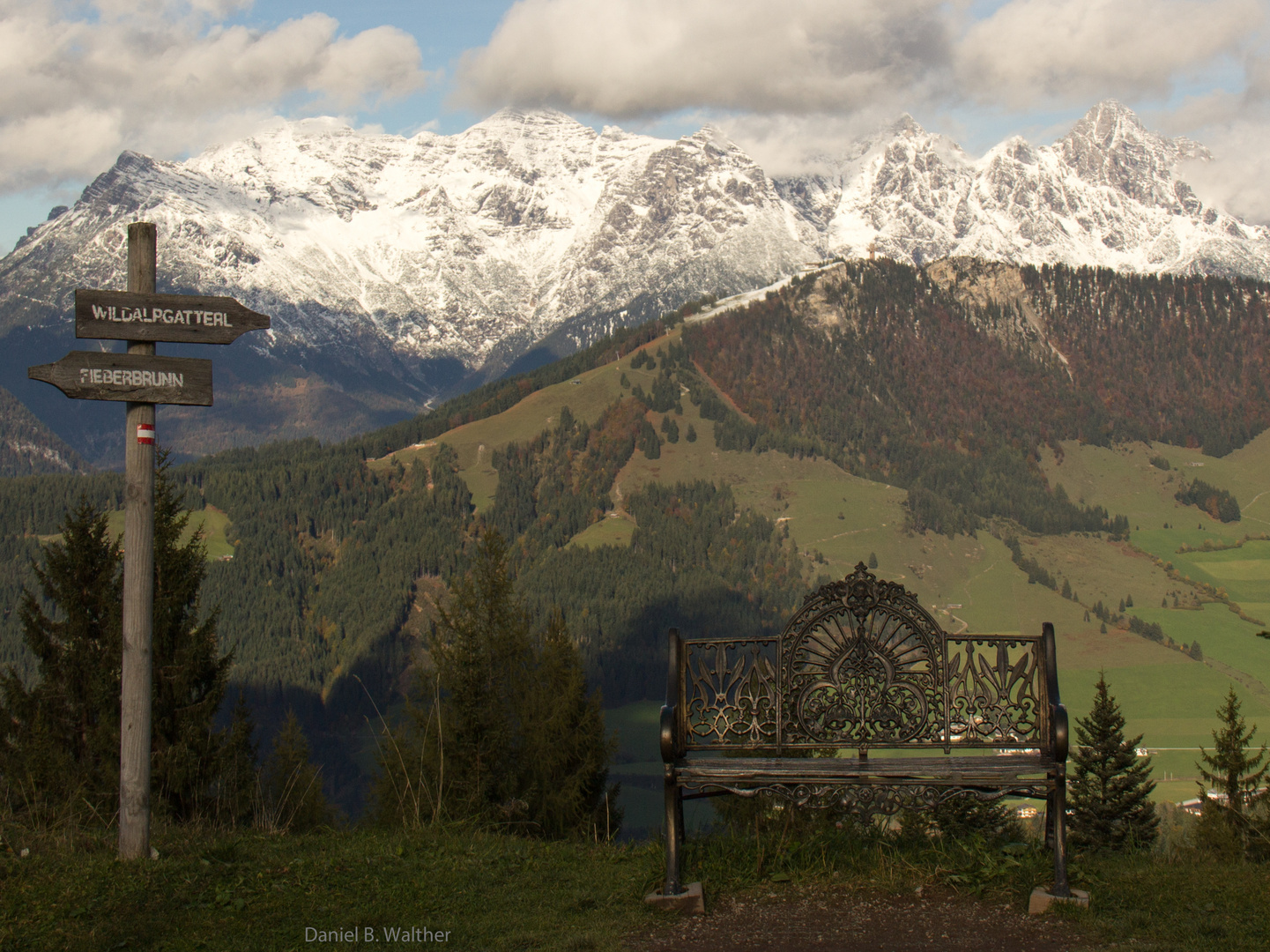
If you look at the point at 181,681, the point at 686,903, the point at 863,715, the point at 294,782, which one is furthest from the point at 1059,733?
the point at 294,782

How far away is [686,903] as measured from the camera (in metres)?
9.32

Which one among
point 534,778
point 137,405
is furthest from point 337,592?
point 137,405

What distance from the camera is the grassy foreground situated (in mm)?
8500

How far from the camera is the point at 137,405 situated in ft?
35.2

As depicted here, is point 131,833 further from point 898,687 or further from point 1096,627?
point 1096,627

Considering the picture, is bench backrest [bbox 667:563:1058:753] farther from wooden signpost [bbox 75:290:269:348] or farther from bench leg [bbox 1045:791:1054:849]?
wooden signpost [bbox 75:290:269:348]

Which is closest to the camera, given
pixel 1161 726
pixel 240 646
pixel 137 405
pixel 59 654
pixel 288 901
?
pixel 288 901

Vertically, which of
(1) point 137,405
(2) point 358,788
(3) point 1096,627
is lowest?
(2) point 358,788

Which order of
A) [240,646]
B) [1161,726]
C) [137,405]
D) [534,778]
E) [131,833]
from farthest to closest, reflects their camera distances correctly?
[240,646] → [1161,726] → [534,778] → [137,405] → [131,833]

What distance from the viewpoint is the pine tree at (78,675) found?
73.1 ft

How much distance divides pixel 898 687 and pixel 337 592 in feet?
629

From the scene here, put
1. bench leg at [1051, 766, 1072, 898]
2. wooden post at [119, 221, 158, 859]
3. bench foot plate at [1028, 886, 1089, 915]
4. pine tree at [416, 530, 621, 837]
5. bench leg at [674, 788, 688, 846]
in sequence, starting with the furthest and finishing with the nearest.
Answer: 1. pine tree at [416, 530, 621, 837]
2. wooden post at [119, 221, 158, 859]
3. bench leg at [674, 788, 688, 846]
4. bench leg at [1051, 766, 1072, 898]
5. bench foot plate at [1028, 886, 1089, 915]

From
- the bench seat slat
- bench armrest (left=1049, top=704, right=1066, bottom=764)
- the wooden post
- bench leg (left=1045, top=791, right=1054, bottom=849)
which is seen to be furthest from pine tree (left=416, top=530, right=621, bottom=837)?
bench armrest (left=1049, top=704, right=1066, bottom=764)

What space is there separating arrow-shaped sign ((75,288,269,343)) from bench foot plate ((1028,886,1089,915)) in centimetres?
868
